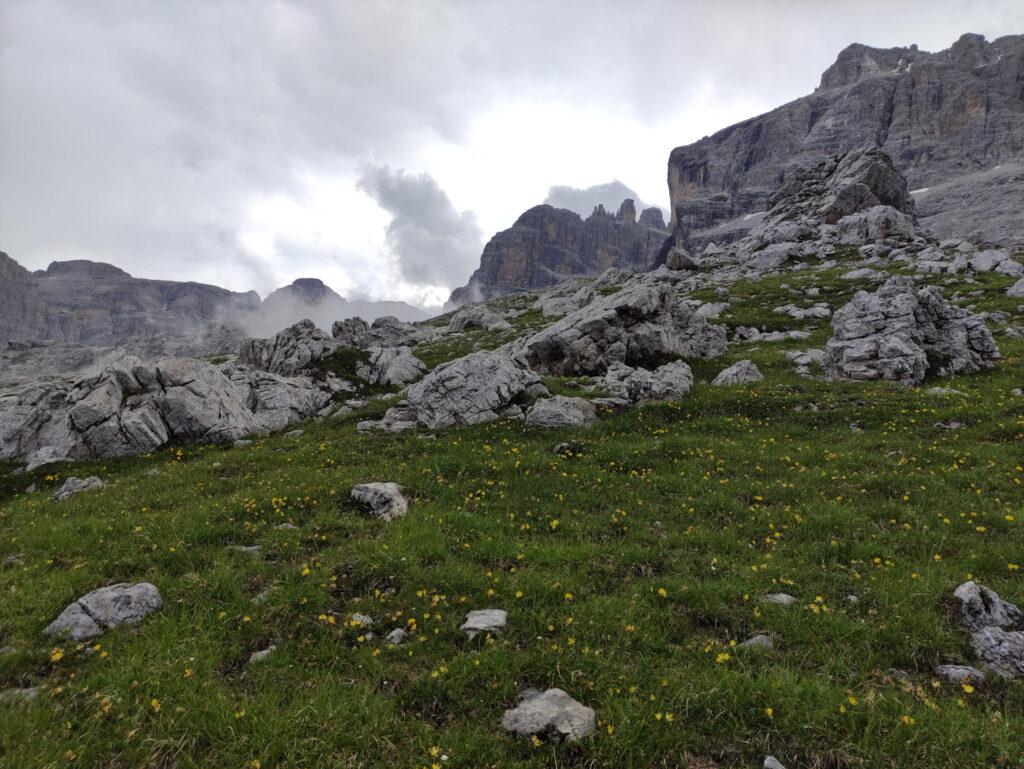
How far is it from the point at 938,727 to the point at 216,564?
11927 millimetres

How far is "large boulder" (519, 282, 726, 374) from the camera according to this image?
3425 centimetres

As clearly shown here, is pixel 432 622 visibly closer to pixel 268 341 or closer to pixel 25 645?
pixel 25 645

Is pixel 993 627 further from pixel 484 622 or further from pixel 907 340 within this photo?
pixel 907 340

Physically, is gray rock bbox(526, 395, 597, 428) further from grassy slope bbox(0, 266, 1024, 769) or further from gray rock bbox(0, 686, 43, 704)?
gray rock bbox(0, 686, 43, 704)

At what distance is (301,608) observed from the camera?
8578mm

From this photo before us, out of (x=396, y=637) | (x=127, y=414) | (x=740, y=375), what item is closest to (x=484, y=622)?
(x=396, y=637)

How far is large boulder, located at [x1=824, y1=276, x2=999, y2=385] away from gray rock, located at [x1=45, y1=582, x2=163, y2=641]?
3224 centimetres

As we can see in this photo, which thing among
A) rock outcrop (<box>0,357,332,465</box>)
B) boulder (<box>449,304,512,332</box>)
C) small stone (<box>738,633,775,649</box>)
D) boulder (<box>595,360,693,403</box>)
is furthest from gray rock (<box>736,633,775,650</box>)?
boulder (<box>449,304,512,332</box>)

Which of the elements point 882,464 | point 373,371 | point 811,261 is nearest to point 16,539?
point 882,464

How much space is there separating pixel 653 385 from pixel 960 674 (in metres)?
17.5

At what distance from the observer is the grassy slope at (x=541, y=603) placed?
5.90 metres

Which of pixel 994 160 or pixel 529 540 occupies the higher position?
pixel 994 160

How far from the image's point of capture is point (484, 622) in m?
8.20

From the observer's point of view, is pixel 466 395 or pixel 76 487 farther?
pixel 466 395
